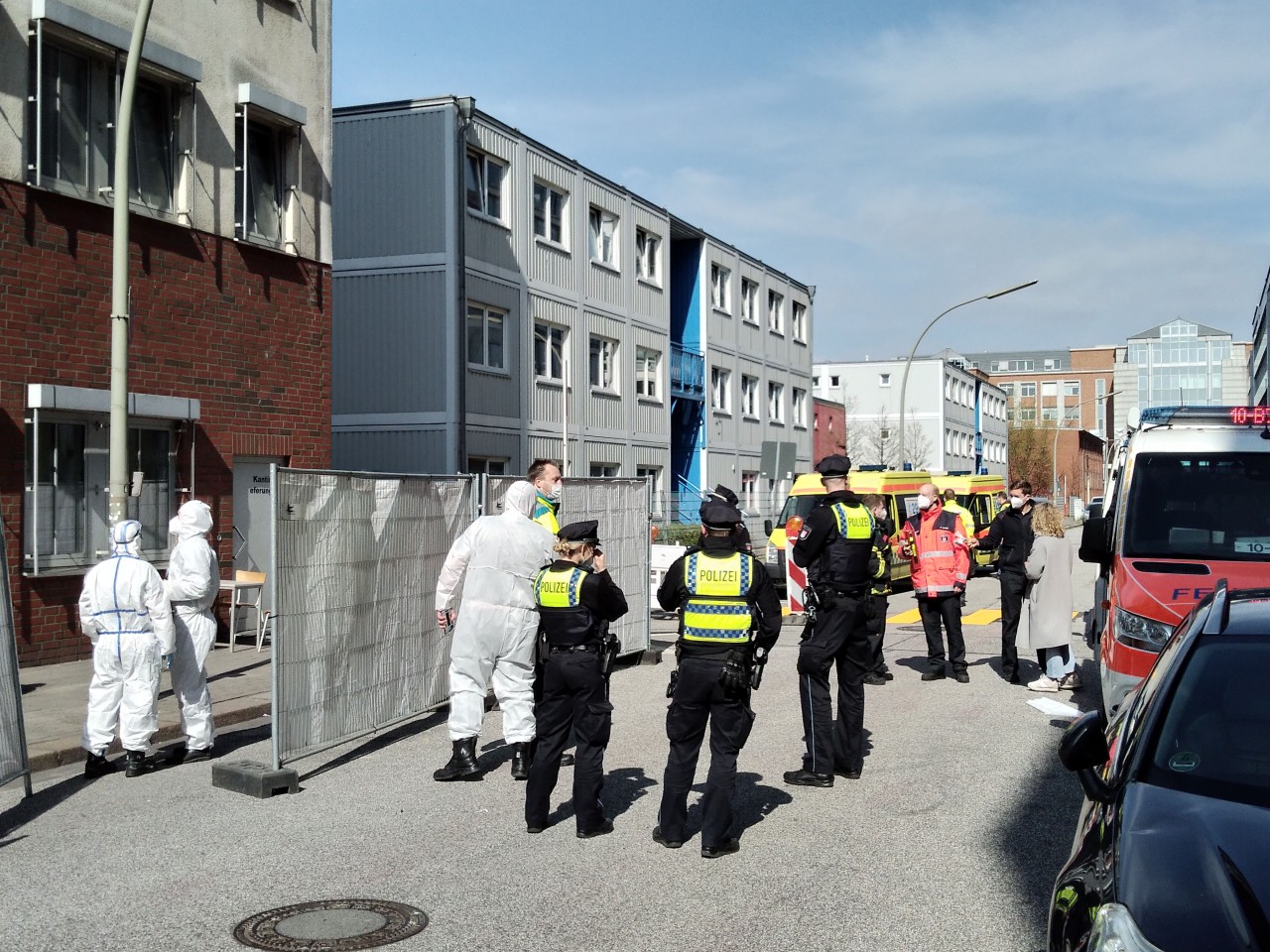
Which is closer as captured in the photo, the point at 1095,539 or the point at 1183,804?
the point at 1183,804

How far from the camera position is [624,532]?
1395 cm

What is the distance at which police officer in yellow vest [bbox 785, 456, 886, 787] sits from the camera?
312 inches

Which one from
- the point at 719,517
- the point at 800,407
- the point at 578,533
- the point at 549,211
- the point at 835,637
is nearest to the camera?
the point at 719,517

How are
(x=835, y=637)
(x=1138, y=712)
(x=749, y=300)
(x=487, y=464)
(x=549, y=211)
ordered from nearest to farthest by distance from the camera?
(x=1138, y=712)
(x=835, y=637)
(x=487, y=464)
(x=549, y=211)
(x=749, y=300)

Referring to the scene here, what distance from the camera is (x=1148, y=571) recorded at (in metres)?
8.05

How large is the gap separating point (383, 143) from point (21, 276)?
13.1 m

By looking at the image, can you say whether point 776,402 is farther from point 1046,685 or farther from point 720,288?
point 1046,685

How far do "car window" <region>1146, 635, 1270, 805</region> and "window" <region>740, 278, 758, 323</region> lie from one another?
1463 inches

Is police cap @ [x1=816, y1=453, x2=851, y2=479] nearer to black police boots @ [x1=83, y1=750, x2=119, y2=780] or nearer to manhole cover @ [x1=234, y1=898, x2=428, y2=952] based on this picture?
manhole cover @ [x1=234, y1=898, x2=428, y2=952]

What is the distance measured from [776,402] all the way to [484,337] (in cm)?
1993

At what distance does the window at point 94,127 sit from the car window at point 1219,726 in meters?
11.7

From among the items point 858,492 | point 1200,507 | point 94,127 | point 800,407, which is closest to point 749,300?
point 800,407

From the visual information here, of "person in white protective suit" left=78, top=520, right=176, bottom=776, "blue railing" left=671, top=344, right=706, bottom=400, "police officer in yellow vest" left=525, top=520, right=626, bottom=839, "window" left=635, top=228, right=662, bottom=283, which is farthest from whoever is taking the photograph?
"blue railing" left=671, top=344, right=706, bottom=400

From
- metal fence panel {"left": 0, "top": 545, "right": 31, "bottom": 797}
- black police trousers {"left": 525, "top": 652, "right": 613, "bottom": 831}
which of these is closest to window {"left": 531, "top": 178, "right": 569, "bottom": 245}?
metal fence panel {"left": 0, "top": 545, "right": 31, "bottom": 797}
